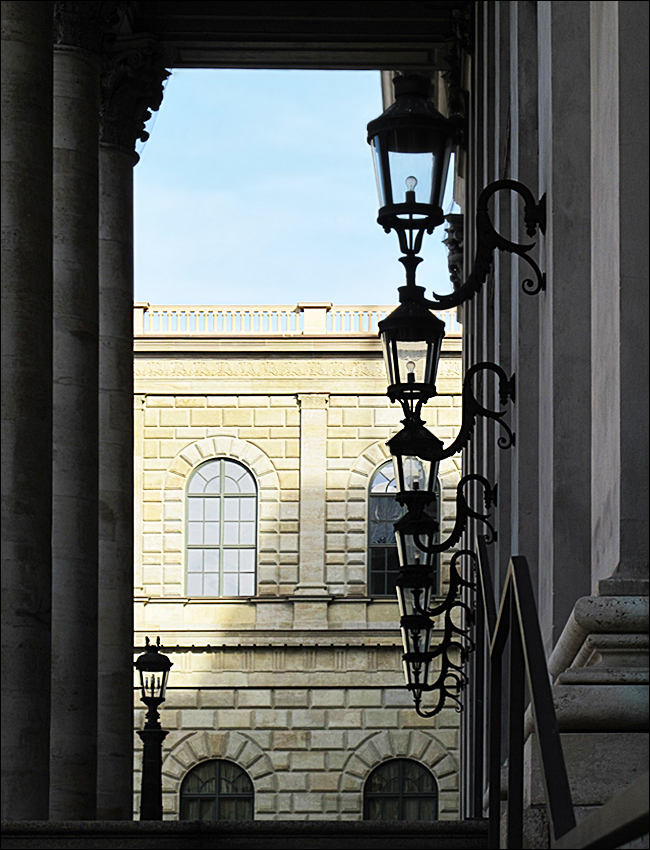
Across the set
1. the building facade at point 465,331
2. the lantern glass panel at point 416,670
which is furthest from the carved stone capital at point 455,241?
the lantern glass panel at point 416,670

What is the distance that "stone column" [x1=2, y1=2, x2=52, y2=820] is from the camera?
9.66 m

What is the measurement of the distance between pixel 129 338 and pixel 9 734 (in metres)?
8.16

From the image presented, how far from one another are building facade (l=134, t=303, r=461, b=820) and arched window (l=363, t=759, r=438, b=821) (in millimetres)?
72

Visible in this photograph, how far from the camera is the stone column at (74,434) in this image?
509 inches

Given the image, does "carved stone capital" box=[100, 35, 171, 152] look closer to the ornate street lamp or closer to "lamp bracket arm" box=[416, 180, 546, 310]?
the ornate street lamp

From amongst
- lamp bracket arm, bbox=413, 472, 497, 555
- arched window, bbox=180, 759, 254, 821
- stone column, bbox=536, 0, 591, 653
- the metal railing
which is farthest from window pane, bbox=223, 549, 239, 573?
the metal railing

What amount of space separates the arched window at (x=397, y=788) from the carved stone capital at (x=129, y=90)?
60.0 ft

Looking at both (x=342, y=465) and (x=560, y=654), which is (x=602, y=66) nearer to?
(x=560, y=654)

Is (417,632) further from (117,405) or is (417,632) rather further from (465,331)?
→ (465,331)

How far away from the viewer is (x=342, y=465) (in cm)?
3416

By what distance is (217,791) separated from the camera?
3341cm

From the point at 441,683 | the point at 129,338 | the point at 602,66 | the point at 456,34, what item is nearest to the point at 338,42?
the point at 456,34

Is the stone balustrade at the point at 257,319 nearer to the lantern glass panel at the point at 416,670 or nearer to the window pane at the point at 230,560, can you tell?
the window pane at the point at 230,560

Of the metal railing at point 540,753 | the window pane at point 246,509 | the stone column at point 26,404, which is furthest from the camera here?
the window pane at point 246,509
